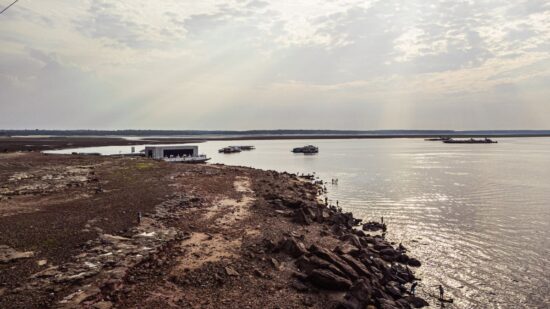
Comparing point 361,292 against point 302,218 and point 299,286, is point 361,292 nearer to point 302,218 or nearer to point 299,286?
point 299,286

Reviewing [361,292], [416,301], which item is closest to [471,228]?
[416,301]

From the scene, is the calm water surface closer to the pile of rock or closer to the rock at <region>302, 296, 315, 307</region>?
the pile of rock

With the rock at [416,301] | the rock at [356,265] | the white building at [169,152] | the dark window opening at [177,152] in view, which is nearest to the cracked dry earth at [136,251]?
the rock at [356,265]

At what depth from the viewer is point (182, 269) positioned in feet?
60.4

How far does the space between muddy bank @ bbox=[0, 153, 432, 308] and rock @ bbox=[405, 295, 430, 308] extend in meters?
0.07

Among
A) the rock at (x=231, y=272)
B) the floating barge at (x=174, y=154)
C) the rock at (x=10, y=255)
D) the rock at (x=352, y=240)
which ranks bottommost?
the rock at (x=352, y=240)

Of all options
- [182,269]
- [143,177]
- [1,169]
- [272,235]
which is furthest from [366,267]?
[1,169]

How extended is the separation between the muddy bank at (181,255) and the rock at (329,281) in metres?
0.06

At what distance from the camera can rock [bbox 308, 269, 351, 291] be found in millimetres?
18078

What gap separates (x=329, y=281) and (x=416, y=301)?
20.5 feet

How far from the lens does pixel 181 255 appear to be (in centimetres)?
2023

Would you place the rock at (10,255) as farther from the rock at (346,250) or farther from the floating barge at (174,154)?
the floating barge at (174,154)

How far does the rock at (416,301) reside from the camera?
65.7ft

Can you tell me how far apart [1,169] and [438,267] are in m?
55.5
